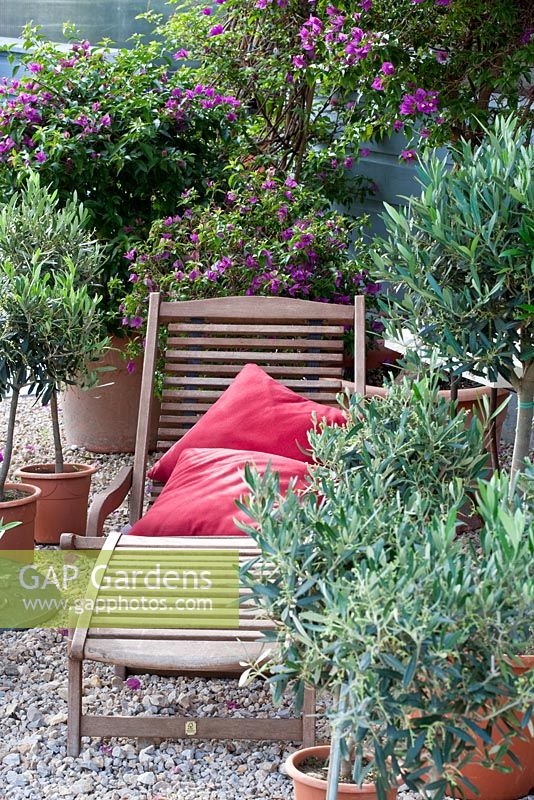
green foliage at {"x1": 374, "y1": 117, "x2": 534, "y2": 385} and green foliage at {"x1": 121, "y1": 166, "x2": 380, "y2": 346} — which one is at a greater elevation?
green foliage at {"x1": 121, "y1": 166, "x2": 380, "y2": 346}

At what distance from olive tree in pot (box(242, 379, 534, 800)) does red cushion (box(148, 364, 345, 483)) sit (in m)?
1.60

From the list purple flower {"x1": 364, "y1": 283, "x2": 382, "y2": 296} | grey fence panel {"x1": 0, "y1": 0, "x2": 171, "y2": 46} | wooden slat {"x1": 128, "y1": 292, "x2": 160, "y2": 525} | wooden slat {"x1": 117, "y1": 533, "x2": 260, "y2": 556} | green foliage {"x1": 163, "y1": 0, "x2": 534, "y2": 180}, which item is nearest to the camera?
wooden slat {"x1": 117, "y1": 533, "x2": 260, "y2": 556}

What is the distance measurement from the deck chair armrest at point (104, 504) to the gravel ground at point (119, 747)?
0.44 metres

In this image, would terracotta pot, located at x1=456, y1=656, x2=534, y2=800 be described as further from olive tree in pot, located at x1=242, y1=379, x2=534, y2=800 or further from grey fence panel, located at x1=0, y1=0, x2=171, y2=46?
grey fence panel, located at x1=0, y1=0, x2=171, y2=46

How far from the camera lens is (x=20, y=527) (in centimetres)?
325

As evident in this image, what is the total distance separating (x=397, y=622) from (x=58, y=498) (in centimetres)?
280

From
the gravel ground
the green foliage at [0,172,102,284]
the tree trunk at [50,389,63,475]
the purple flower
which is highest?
the green foliage at [0,172,102,284]

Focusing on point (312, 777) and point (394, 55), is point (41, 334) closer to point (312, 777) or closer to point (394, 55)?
point (312, 777)

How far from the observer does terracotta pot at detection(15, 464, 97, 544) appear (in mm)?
3889

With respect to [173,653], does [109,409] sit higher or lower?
higher

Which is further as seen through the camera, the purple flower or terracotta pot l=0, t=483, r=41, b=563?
the purple flower

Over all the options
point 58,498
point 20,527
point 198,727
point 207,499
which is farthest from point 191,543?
point 58,498

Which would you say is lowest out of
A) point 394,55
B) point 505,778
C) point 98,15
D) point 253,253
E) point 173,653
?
point 505,778

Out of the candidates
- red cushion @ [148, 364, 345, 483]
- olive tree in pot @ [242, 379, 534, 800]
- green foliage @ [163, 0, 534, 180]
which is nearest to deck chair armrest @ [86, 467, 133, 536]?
→ red cushion @ [148, 364, 345, 483]
